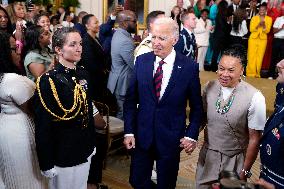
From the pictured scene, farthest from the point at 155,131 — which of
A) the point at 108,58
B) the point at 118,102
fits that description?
the point at 108,58

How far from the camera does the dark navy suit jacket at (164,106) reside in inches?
106

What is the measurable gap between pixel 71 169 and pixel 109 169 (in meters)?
1.78

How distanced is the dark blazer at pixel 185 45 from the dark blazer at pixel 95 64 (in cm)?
112

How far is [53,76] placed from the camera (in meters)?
2.41

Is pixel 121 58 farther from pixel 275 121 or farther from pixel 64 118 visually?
pixel 275 121

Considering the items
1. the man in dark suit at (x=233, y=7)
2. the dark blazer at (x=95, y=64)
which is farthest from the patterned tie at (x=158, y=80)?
the man in dark suit at (x=233, y=7)

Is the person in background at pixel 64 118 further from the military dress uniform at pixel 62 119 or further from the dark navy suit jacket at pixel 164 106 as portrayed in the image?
the dark navy suit jacket at pixel 164 106

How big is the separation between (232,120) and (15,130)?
1.47 meters

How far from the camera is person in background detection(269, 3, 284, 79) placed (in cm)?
840

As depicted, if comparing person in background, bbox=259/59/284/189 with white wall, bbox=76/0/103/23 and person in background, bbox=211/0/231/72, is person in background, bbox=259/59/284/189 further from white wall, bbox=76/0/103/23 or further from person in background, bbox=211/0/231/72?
white wall, bbox=76/0/103/23

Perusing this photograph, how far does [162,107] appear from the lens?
2699mm

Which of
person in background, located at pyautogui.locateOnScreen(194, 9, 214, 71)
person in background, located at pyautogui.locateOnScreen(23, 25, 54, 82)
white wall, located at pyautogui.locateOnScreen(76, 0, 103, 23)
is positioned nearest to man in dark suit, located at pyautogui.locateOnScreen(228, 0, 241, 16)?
person in background, located at pyautogui.locateOnScreen(194, 9, 214, 71)

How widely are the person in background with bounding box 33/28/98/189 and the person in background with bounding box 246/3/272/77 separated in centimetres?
666

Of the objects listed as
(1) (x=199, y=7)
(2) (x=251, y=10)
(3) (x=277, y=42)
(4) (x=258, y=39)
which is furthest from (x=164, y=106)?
(1) (x=199, y=7)
